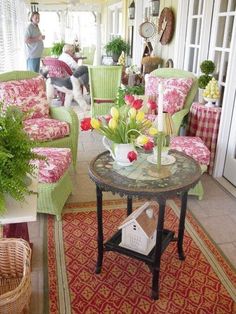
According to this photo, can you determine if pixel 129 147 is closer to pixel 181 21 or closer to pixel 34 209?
pixel 34 209

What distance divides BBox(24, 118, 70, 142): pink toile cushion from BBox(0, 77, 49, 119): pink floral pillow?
0.14 meters

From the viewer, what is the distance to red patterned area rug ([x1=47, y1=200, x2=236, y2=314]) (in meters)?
1.75

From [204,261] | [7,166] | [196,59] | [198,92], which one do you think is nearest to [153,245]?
[204,261]

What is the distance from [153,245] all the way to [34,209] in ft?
2.79

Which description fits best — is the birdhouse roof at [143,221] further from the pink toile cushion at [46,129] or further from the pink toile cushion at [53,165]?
the pink toile cushion at [46,129]

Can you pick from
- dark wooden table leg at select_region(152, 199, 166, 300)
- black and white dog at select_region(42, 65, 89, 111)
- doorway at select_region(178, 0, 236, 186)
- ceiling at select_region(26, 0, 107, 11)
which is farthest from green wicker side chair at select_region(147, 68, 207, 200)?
ceiling at select_region(26, 0, 107, 11)

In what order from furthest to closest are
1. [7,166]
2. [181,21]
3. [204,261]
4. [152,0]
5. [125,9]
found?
[125,9], [152,0], [181,21], [204,261], [7,166]

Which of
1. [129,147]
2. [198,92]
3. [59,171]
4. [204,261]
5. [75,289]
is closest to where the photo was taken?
[129,147]

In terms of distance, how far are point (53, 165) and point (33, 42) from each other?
13.7ft

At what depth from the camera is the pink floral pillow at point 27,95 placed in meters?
3.08

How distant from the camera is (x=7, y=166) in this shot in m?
1.25

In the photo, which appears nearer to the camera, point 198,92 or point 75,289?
point 75,289

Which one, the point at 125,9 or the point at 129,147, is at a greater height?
the point at 125,9

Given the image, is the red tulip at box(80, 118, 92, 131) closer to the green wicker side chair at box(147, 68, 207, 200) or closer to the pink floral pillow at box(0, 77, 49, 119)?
the green wicker side chair at box(147, 68, 207, 200)
